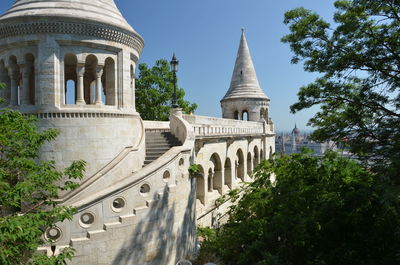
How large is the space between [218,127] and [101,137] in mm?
6888

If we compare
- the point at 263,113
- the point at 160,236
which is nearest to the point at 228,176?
the point at 160,236

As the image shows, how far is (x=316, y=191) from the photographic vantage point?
621 cm

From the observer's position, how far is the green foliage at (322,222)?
4871mm

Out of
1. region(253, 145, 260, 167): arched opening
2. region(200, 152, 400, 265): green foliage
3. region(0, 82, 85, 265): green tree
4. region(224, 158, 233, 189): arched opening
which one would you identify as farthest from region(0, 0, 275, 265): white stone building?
region(253, 145, 260, 167): arched opening

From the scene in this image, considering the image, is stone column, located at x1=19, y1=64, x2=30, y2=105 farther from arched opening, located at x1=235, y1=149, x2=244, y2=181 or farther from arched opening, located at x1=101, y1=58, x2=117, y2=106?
arched opening, located at x1=235, y1=149, x2=244, y2=181

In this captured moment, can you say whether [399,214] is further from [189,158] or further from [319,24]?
[189,158]

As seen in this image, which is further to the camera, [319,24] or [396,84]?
[319,24]

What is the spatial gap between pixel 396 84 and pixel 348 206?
2.41m

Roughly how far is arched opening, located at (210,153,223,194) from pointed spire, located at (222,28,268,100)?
38.1ft

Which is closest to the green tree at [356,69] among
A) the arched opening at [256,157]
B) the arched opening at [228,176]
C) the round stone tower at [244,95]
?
the arched opening at [228,176]

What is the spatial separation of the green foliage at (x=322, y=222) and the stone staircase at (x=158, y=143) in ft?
14.1

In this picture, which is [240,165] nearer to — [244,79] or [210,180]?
[210,180]

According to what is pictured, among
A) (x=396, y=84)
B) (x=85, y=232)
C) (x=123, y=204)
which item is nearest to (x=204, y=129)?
(x=123, y=204)

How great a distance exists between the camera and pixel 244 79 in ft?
87.4
